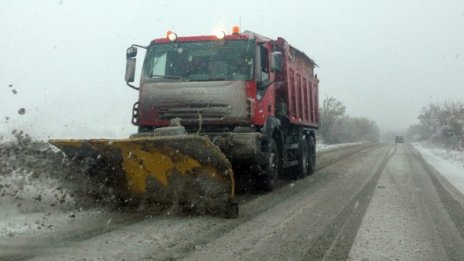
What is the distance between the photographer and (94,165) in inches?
258

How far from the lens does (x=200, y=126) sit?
7.56 m

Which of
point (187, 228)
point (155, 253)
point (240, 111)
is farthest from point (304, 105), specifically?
point (155, 253)

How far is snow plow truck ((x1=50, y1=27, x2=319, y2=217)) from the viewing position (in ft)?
20.2

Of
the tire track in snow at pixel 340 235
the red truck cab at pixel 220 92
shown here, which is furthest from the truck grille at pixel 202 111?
the tire track in snow at pixel 340 235

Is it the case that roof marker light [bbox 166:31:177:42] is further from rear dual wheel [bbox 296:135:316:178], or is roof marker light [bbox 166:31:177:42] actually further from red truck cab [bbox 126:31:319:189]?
rear dual wheel [bbox 296:135:316:178]

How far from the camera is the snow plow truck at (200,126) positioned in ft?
20.2

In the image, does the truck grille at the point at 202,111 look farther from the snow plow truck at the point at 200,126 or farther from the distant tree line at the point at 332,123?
the distant tree line at the point at 332,123

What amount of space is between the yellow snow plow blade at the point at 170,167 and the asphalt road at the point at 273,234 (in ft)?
0.90

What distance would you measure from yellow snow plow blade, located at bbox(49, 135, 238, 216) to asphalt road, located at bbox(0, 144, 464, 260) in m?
0.27

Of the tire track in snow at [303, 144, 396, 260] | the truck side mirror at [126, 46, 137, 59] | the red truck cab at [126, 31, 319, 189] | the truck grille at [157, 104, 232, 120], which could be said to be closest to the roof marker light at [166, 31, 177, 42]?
the red truck cab at [126, 31, 319, 189]

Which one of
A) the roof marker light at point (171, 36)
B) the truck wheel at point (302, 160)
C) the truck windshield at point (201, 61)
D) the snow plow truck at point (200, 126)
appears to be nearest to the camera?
the snow plow truck at point (200, 126)

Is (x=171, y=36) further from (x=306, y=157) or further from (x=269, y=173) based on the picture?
(x=306, y=157)

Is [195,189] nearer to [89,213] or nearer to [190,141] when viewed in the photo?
[190,141]

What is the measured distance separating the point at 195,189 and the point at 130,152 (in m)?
0.96
